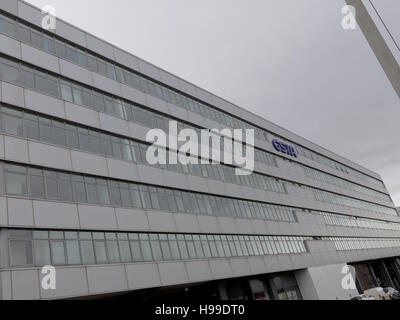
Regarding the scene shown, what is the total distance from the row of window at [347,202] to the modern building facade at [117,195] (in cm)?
1246

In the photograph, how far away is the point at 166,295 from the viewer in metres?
28.9

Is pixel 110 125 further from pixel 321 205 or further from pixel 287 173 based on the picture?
pixel 321 205

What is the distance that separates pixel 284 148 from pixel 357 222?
24845 mm

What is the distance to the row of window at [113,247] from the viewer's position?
18.3 metres

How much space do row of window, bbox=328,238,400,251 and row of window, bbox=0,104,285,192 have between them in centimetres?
2982

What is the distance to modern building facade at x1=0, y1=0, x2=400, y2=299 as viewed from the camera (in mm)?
19484

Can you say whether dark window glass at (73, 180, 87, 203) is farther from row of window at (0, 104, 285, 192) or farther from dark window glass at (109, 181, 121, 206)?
row of window at (0, 104, 285, 192)

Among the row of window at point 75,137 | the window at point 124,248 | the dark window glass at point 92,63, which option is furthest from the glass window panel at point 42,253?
the dark window glass at point 92,63

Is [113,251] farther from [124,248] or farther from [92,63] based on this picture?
[92,63]

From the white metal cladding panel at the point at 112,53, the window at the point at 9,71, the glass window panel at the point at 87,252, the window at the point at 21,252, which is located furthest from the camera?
the white metal cladding panel at the point at 112,53

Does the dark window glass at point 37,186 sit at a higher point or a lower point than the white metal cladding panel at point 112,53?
lower

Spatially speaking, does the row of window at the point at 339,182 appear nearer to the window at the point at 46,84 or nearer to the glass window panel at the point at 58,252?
the window at the point at 46,84

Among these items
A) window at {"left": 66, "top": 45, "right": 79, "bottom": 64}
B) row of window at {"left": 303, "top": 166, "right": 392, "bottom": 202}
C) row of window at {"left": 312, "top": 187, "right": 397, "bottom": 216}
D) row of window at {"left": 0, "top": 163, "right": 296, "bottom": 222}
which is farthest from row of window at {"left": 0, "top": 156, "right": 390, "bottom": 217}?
row of window at {"left": 303, "top": 166, "right": 392, "bottom": 202}
